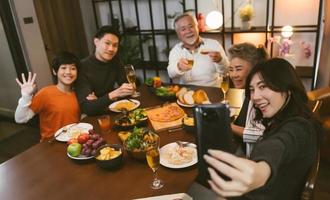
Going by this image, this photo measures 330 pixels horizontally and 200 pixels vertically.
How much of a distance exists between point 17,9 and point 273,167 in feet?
11.9

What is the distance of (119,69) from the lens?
2650 mm

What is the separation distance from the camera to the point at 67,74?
80.0 inches

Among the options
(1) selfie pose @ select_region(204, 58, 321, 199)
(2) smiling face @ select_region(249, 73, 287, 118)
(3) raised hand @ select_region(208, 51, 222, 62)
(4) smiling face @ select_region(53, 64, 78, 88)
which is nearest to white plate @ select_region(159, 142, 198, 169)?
(1) selfie pose @ select_region(204, 58, 321, 199)

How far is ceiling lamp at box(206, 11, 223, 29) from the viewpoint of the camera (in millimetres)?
3414

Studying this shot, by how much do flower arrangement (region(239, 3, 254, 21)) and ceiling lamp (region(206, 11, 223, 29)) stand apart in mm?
249

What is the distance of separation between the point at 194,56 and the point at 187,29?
280 mm

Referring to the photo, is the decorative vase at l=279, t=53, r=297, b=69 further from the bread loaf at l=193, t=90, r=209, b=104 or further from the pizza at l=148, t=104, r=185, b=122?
the pizza at l=148, t=104, r=185, b=122

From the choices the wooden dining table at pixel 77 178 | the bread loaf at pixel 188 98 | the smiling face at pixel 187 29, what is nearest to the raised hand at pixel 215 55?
the smiling face at pixel 187 29

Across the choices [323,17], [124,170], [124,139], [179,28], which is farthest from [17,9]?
[323,17]

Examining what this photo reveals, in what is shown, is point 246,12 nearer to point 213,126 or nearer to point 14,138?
point 213,126

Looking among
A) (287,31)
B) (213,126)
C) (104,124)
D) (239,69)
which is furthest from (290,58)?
(213,126)

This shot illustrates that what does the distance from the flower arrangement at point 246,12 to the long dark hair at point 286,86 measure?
2.32 meters

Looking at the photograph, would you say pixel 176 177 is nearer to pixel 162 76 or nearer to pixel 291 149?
pixel 291 149

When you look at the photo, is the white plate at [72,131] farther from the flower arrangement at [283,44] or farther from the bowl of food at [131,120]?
the flower arrangement at [283,44]
